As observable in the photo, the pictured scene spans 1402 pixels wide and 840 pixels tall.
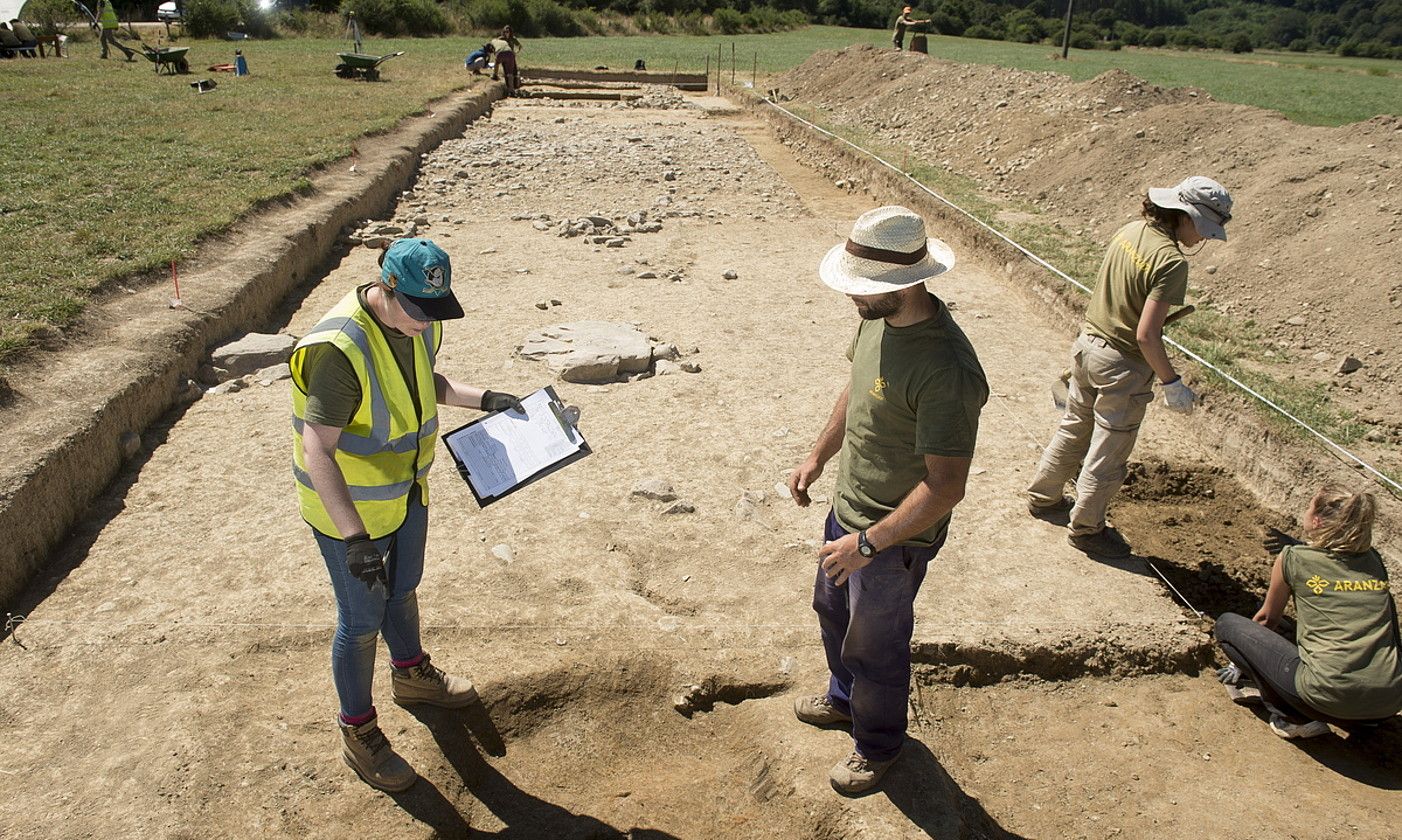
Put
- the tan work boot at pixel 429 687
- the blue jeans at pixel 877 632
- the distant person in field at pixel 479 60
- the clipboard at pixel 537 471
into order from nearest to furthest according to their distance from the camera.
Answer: the blue jeans at pixel 877 632 < the clipboard at pixel 537 471 < the tan work boot at pixel 429 687 < the distant person in field at pixel 479 60

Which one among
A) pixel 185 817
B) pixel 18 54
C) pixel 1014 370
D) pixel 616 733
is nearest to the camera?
pixel 185 817

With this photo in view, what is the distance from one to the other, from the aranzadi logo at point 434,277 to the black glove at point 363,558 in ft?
2.59

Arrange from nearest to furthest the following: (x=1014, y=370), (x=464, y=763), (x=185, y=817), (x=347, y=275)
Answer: (x=185, y=817) → (x=464, y=763) → (x=1014, y=370) → (x=347, y=275)

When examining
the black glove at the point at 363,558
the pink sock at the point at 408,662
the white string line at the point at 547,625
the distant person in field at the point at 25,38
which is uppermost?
the distant person in field at the point at 25,38

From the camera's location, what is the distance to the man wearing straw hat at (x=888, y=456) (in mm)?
2727

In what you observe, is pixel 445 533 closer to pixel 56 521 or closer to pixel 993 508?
pixel 56 521

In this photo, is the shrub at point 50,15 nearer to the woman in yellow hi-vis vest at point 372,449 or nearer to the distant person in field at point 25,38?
the distant person in field at point 25,38

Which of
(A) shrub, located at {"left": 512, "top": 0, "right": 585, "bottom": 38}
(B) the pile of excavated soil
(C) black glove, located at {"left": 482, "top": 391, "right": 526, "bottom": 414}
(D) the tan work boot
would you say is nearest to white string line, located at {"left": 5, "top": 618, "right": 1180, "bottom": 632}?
(D) the tan work boot

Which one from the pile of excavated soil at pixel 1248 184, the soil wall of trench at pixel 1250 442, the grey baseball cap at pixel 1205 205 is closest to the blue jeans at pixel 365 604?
the grey baseball cap at pixel 1205 205

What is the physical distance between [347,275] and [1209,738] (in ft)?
27.1

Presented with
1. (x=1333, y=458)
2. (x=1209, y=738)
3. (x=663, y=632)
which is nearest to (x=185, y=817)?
(x=663, y=632)

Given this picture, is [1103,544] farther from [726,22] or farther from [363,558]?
[726,22]

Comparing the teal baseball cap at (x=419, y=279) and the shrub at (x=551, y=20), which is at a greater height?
the shrub at (x=551, y=20)

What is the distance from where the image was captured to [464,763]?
353cm
